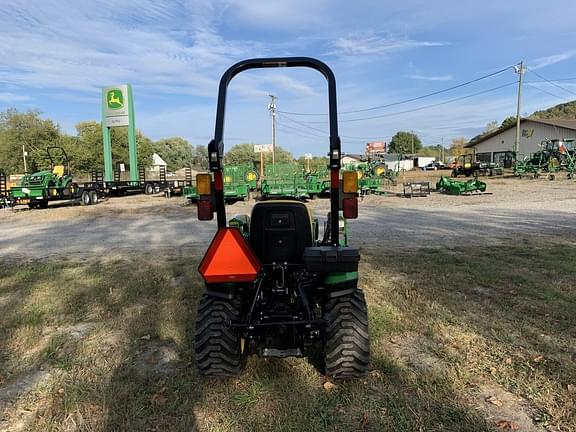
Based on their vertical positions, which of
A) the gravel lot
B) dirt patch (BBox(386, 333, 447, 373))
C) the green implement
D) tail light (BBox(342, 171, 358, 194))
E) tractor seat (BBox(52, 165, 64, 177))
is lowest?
dirt patch (BBox(386, 333, 447, 373))

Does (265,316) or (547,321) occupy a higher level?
(265,316)

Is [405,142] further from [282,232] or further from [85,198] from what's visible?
[282,232]

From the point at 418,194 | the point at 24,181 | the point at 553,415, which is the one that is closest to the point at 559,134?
the point at 418,194

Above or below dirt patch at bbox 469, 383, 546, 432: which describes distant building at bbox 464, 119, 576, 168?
above

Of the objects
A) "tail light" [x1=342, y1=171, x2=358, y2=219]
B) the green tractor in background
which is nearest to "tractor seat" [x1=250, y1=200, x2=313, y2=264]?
"tail light" [x1=342, y1=171, x2=358, y2=219]

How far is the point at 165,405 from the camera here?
122 inches

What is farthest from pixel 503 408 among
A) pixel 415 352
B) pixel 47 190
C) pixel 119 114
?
pixel 119 114

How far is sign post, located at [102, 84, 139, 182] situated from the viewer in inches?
1107

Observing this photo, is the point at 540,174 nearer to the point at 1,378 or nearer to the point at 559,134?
the point at 559,134

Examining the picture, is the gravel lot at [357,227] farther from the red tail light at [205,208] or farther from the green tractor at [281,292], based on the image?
the red tail light at [205,208]

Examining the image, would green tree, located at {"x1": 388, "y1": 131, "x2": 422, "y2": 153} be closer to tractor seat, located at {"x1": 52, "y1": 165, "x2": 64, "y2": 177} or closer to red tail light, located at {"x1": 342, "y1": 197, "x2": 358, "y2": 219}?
tractor seat, located at {"x1": 52, "y1": 165, "x2": 64, "y2": 177}

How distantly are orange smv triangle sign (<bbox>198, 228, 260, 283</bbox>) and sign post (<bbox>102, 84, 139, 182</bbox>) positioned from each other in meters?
26.6

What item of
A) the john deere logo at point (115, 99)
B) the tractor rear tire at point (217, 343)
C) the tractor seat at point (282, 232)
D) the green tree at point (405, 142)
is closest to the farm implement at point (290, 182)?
the john deere logo at point (115, 99)

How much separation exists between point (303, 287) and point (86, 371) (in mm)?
1909
